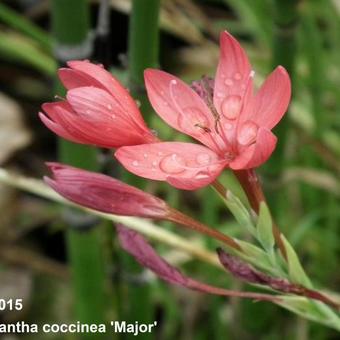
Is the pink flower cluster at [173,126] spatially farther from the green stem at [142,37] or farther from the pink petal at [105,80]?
the green stem at [142,37]

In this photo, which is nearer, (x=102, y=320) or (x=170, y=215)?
(x=170, y=215)

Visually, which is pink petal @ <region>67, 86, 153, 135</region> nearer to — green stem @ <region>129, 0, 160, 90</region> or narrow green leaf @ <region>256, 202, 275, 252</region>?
narrow green leaf @ <region>256, 202, 275, 252</region>

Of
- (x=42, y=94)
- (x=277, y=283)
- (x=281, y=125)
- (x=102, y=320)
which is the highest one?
(x=42, y=94)

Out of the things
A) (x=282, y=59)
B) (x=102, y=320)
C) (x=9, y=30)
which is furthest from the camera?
(x=9, y=30)

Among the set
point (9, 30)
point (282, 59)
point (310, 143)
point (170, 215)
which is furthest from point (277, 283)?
point (9, 30)

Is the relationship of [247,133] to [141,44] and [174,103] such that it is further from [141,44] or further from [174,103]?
[141,44]

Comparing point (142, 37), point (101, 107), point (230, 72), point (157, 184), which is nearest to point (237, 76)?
point (230, 72)

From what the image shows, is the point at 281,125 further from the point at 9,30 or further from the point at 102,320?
the point at 9,30
